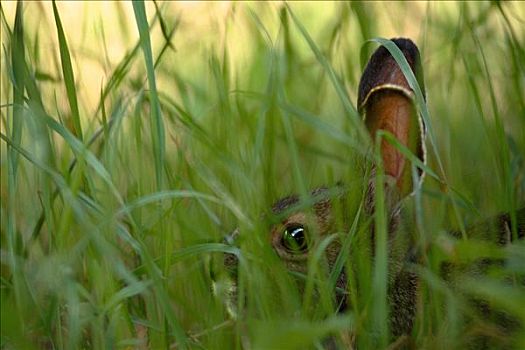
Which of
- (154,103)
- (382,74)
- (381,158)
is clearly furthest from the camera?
(382,74)

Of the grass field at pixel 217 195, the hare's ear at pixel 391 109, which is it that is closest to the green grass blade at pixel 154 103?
the grass field at pixel 217 195

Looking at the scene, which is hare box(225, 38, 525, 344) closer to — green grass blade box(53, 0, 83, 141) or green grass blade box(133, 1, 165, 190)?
green grass blade box(133, 1, 165, 190)

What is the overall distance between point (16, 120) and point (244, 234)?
22.5 inches

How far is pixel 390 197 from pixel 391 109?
0.26 metres

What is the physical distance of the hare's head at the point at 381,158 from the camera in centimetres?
325

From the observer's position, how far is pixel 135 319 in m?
2.73

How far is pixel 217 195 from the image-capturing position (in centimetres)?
289

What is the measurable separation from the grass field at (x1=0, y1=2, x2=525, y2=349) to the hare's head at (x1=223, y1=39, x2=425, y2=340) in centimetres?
9

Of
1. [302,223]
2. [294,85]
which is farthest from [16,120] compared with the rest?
[294,85]

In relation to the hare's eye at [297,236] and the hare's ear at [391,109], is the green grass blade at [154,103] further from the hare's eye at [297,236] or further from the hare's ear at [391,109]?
the hare's ear at [391,109]

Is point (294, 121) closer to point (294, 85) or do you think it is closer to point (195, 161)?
point (294, 85)

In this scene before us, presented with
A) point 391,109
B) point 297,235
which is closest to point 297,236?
point 297,235

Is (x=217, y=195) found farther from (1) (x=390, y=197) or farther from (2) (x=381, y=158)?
(1) (x=390, y=197)

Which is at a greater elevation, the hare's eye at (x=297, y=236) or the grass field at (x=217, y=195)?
the grass field at (x=217, y=195)
